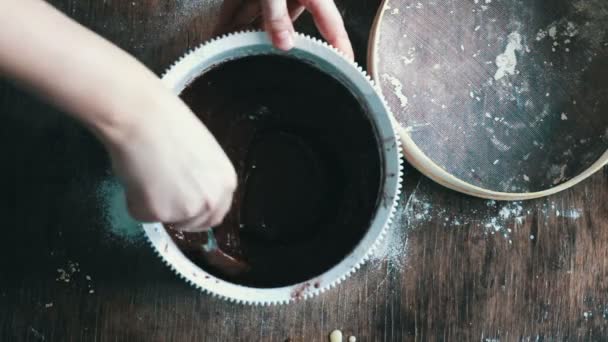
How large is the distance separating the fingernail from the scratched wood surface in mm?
160

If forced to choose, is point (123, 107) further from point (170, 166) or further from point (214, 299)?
point (214, 299)

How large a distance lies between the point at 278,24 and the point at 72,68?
0.18 metres

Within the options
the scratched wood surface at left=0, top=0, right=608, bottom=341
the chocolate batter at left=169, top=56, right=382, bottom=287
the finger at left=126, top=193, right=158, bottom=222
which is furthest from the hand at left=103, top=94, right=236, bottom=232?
the scratched wood surface at left=0, top=0, right=608, bottom=341

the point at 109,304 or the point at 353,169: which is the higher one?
the point at 353,169

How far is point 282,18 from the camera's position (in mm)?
458

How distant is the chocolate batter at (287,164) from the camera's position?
50 centimetres

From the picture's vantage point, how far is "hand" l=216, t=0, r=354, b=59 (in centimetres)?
46

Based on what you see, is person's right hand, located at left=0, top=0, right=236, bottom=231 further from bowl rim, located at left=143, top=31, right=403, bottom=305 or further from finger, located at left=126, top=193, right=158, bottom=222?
bowl rim, located at left=143, top=31, right=403, bottom=305

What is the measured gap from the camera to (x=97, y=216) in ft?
1.90

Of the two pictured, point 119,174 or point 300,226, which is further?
point 300,226

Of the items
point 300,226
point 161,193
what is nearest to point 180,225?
point 161,193

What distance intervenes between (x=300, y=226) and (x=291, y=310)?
3.8 inches

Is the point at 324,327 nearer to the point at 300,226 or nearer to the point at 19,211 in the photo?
the point at 300,226

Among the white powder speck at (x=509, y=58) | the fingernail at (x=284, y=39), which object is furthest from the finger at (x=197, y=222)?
the white powder speck at (x=509, y=58)
